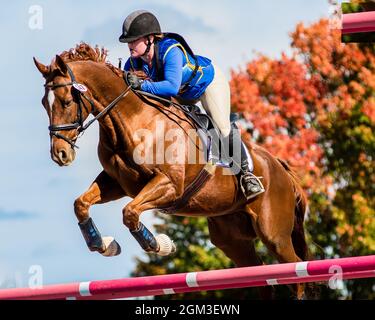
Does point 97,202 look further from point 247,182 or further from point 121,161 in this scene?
point 247,182

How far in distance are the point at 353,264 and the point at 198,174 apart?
223cm

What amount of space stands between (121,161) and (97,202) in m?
0.39

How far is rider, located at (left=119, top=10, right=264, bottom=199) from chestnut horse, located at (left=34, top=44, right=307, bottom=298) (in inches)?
6.2

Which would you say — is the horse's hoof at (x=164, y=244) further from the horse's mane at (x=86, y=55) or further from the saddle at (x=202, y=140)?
the horse's mane at (x=86, y=55)

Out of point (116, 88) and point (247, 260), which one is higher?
point (116, 88)

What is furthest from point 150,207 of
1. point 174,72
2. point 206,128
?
point 174,72

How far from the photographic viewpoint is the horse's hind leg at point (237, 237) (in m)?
8.89

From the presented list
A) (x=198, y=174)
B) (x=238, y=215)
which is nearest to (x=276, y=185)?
(x=238, y=215)

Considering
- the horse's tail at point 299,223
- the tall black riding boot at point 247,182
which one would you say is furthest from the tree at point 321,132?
the tall black riding boot at point 247,182

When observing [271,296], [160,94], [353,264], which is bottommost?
[271,296]

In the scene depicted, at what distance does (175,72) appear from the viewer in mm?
7711

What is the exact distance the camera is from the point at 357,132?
59.8 feet

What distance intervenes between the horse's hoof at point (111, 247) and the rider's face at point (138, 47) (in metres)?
1.44
